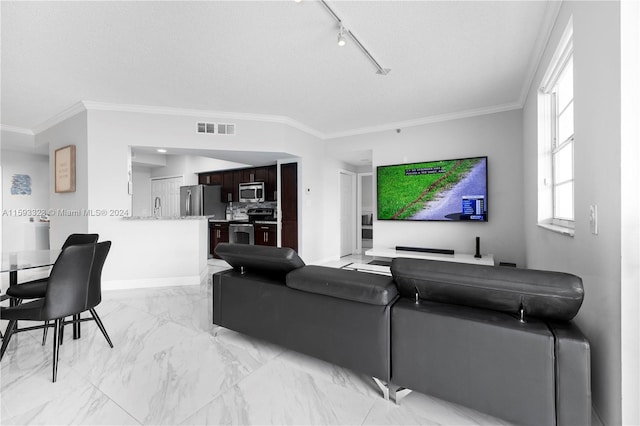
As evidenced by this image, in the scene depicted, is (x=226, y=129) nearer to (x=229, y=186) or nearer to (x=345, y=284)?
(x=229, y=186)

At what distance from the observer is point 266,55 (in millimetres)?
2736

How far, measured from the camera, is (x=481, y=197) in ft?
13.7

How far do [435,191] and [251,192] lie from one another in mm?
3840

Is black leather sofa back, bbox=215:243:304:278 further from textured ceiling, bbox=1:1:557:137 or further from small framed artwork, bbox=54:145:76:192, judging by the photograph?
small framed artwork, bbox=54:145:76:192

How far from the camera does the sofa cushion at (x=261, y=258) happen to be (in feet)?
6.32

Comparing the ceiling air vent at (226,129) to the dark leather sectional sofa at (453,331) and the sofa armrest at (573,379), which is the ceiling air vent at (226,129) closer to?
the dark leather sectional sofa at (453,331)

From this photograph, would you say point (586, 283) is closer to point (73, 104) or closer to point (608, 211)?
point (608, 211)

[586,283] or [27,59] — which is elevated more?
[27,59]

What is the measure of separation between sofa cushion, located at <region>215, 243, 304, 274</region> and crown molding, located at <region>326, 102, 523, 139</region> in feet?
12.2

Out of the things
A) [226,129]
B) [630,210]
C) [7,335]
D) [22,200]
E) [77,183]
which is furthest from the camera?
[22,200]

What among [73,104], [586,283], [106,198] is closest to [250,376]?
[586,283]

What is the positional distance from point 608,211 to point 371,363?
4.51ft

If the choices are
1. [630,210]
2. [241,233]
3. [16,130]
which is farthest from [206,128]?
[630,210]

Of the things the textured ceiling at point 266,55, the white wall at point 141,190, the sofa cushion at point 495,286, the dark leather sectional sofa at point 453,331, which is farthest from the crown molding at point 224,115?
the sofa cushion at point 495,286
